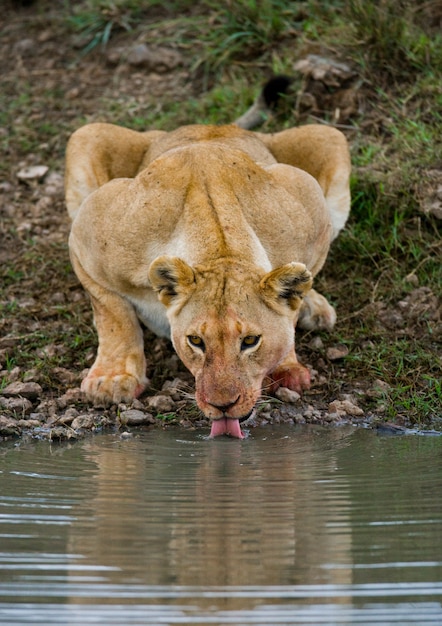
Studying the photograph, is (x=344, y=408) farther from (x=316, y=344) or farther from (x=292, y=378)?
(x=316, y=344)

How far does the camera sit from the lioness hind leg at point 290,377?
6938 millimetres

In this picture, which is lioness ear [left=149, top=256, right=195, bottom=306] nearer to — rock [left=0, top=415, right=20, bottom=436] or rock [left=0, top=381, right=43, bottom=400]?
rock [left=0, top=415, right=20, bottom=436]

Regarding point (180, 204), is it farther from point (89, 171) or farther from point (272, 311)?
point (89, 171)

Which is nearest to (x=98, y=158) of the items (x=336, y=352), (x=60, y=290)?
(x=60, y=290)

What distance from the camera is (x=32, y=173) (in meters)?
9.64

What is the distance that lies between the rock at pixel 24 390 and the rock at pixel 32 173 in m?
3.03

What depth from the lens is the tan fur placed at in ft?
19.0

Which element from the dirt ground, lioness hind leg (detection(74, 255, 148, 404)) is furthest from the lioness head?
lioness hind leg (detection(74, 255, 148, 404))

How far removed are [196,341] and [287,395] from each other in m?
1.17

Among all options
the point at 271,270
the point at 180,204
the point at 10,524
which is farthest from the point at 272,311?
the point at 10,524

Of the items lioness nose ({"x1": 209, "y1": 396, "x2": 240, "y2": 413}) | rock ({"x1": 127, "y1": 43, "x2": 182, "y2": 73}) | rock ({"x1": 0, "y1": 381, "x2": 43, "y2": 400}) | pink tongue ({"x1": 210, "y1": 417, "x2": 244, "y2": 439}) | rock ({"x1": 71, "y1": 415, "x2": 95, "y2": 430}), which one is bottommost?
rock ({"x1": 127, "y1": 43, "x2": 182, "y2": 73})

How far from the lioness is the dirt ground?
20 cm

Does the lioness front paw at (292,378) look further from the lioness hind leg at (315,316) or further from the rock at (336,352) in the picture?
the lioness hind leg at (315,316)

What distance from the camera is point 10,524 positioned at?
15.5 feet
